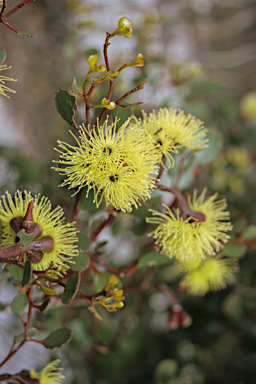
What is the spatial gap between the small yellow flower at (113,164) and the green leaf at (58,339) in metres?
0.17

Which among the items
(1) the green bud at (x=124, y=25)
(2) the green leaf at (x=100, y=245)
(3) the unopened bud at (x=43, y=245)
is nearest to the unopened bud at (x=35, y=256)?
(3) the unopened bud at (x=43, y=245)

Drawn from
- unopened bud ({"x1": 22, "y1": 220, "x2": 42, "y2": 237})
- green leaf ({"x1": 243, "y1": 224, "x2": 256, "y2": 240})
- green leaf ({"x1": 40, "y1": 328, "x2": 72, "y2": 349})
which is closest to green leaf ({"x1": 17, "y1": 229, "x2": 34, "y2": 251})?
unopened bud ({"x1": 22, "y1": 220, "x2": 42, "y2": 237})

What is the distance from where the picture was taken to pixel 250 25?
204 cm

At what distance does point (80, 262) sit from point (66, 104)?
0.19 m

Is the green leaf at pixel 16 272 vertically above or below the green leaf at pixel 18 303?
above

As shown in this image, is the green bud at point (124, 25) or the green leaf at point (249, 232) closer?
the green bud at point (124, 25)

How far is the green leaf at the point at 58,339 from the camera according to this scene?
0.35m

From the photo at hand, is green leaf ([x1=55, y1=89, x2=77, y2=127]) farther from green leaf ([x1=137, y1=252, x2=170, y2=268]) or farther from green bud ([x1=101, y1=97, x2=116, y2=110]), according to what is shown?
green leaf ([x1=137, y1=252, x2=170, y2=268])

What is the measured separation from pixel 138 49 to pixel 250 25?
1.56 meters

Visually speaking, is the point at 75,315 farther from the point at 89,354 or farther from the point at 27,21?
the point at 27,21

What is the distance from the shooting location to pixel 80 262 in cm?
37

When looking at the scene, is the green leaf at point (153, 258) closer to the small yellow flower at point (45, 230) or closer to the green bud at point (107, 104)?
the small yellow flower at point (45, 230)

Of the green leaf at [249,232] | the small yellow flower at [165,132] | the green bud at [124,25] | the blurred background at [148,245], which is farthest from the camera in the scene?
the blurred background at [148,245]

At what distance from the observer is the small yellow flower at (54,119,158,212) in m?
0.31
